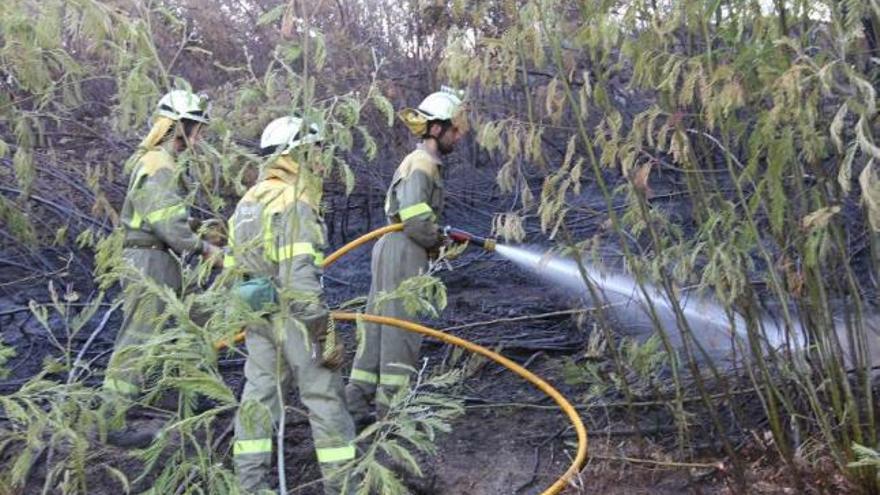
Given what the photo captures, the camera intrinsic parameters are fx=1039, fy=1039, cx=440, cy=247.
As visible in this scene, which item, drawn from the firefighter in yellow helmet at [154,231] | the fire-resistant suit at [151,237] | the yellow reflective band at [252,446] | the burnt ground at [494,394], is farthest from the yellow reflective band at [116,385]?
the yellow reflective band at [252,446]

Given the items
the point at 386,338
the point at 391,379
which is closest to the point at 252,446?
the point at 391,379

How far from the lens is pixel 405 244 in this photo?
209 inches

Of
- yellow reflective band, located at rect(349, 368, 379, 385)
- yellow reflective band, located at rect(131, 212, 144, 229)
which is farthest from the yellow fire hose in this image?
yellow reflective band, located at rect(131, 212, 144, 229)

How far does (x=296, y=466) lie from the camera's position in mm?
5027

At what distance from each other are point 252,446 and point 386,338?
119 cm

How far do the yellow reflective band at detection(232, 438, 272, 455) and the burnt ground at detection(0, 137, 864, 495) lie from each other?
22.1 inches

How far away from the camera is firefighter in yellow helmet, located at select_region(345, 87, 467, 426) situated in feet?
17.0

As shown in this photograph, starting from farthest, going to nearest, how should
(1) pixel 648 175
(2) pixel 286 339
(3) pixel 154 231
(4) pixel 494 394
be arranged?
(4) pixel 494 394
(3) pixel 154 231
(1) pixel 648 175
(2) pixel 286 339

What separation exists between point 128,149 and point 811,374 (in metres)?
4.30

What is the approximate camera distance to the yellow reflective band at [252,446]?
13.8 feet

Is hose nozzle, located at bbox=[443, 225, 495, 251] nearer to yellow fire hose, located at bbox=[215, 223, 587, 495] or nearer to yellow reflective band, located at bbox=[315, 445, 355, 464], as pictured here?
yellow fire hose, located at bbox=[215, 223, 587, 495]

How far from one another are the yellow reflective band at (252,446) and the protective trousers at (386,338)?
3.29 ft

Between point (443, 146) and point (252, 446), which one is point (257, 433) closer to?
point (252, 446)

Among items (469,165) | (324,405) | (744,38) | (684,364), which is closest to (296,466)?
(324,405)
